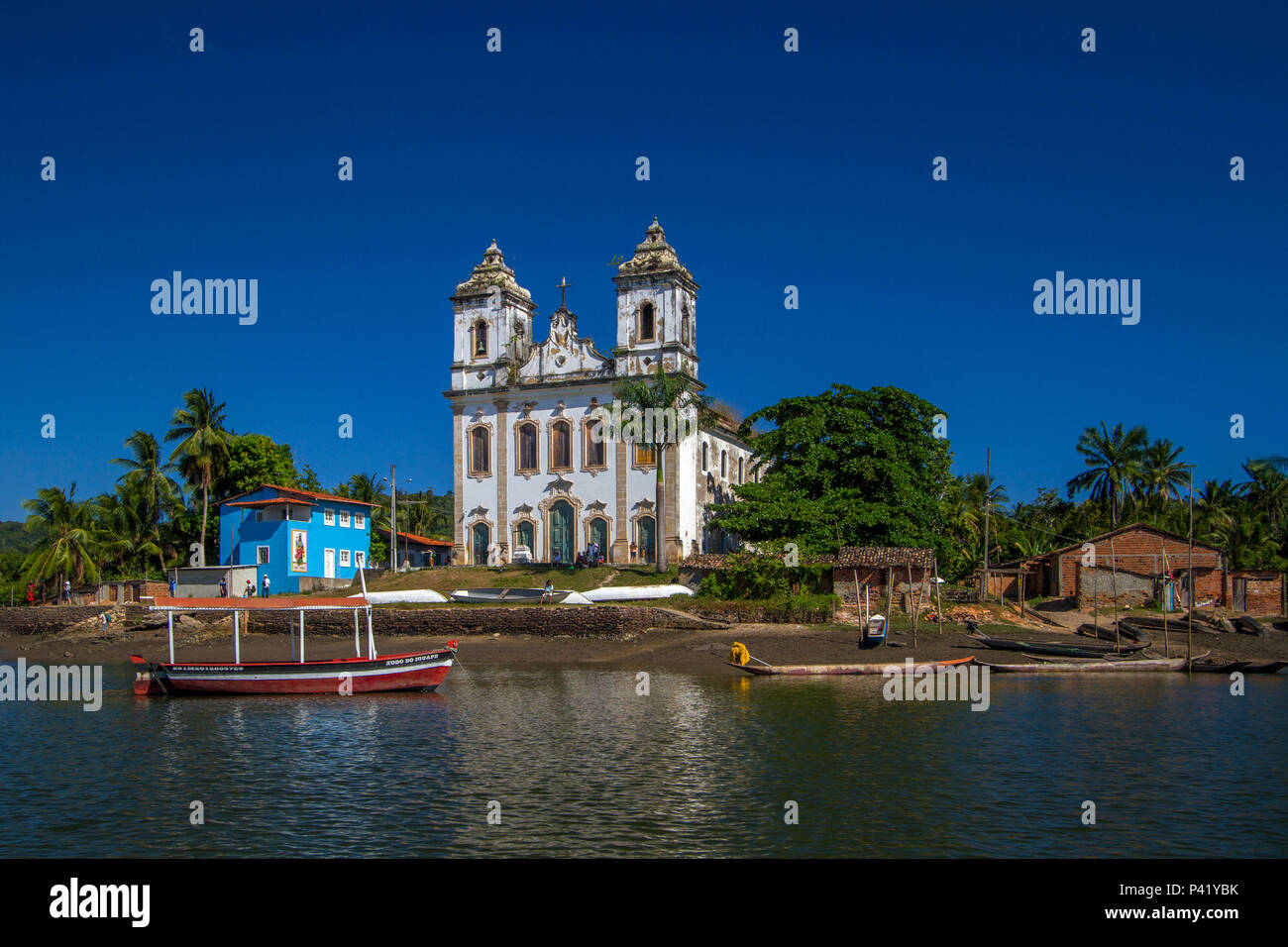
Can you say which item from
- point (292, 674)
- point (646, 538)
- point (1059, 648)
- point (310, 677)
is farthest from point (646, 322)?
point (292, 674)

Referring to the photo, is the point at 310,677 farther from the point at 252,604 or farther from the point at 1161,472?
the point at 1161,472

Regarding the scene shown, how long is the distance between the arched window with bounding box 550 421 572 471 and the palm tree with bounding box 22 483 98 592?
26.9 metres

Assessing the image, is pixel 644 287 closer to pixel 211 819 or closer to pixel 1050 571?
pixel 1050 571

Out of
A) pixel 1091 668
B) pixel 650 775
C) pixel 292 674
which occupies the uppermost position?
pixel 292 674

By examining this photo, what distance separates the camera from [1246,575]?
48.4 metres

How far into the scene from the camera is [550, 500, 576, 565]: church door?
188 ft

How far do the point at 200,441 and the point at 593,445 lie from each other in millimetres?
23463

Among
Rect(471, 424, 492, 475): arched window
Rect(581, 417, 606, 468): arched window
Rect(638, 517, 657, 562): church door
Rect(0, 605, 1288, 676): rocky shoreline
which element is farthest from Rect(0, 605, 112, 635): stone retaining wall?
Rect(638, 517, 657, 562): church door

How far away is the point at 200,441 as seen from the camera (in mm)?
62125

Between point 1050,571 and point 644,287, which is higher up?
point 644,287

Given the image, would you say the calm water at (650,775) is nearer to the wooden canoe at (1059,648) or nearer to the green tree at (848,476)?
the wooden canoe at (1059,648)

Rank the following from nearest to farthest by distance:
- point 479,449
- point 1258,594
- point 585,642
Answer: point 585,642, point 1258,594, point 479,449
